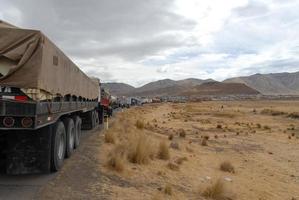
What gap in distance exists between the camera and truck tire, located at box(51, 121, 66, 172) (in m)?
10.0

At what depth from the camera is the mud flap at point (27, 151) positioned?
30.5 feet

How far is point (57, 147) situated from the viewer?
1027 cm

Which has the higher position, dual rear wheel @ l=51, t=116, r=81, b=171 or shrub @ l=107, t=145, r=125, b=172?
dual rear wheel @ l=51, t=116, r=81, b=171

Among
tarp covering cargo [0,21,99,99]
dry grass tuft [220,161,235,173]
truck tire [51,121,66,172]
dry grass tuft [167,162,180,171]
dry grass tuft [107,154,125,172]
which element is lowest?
dry grass tuft [220,161,235,173]

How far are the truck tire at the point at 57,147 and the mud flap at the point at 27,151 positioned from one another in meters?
0.47

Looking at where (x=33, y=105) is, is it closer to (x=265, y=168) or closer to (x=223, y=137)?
(x=265, y=168)

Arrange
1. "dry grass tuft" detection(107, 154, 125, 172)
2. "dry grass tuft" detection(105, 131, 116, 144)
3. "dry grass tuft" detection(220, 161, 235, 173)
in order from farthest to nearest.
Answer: "dry grass tuft" detection(105, 131, 116, 144) → "dry grass tuft" detection(220, 161, 235, 173) → "dry grass tuft" detection(107, 154, 125, 172)

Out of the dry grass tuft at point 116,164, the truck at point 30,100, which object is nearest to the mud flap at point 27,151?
the truck at point 30,100

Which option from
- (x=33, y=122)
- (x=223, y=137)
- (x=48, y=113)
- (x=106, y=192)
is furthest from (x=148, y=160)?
(x=223, y=137)

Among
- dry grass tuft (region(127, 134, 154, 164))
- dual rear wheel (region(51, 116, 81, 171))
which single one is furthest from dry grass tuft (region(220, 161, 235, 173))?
dual rear wheel (region(51, 116, 81, 171))

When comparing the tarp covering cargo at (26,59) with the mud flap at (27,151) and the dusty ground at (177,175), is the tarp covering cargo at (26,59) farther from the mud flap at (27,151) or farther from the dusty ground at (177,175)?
the dusty ground at (177,175)

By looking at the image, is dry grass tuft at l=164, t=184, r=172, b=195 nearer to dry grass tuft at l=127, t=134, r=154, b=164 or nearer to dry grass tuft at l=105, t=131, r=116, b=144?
dry grass tuft at l=127, t=134, r=154, b=164

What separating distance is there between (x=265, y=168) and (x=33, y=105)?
11816mm

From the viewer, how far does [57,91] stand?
9836mm
